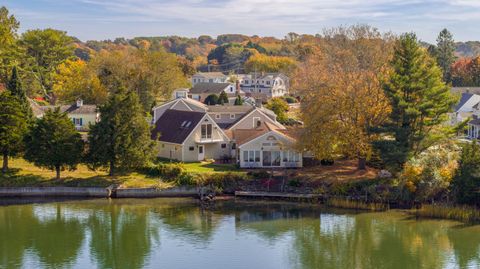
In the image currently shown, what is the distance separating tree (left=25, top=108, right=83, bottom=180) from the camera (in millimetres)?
43375

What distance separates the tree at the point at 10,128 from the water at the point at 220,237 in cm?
430

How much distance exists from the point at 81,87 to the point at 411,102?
40737mm

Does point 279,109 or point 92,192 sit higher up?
point 279,109

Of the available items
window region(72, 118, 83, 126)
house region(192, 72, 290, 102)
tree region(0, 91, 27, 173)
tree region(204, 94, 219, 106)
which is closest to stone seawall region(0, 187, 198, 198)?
tree region(0, 91, 27, 173)

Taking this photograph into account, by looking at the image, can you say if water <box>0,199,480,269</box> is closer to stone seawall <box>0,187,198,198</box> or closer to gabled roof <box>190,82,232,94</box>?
stone seawall <box>0,187,198,198</box>

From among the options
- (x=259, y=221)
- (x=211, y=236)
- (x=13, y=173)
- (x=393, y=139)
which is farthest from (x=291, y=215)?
(x=13, y=173)

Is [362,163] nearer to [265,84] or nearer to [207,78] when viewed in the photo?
[265,84]

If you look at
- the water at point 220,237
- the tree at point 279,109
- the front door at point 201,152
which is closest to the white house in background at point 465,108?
the tree at point 279,109

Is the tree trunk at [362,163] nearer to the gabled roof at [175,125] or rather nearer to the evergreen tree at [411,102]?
the evergreen tree at [411,102]

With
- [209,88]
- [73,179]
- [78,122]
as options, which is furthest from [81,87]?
[73,179]

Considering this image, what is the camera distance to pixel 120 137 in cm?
4366

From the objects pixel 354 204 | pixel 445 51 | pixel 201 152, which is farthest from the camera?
pixel 445 51

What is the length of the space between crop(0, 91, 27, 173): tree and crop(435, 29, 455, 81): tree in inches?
2890

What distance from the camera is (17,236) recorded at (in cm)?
3509
